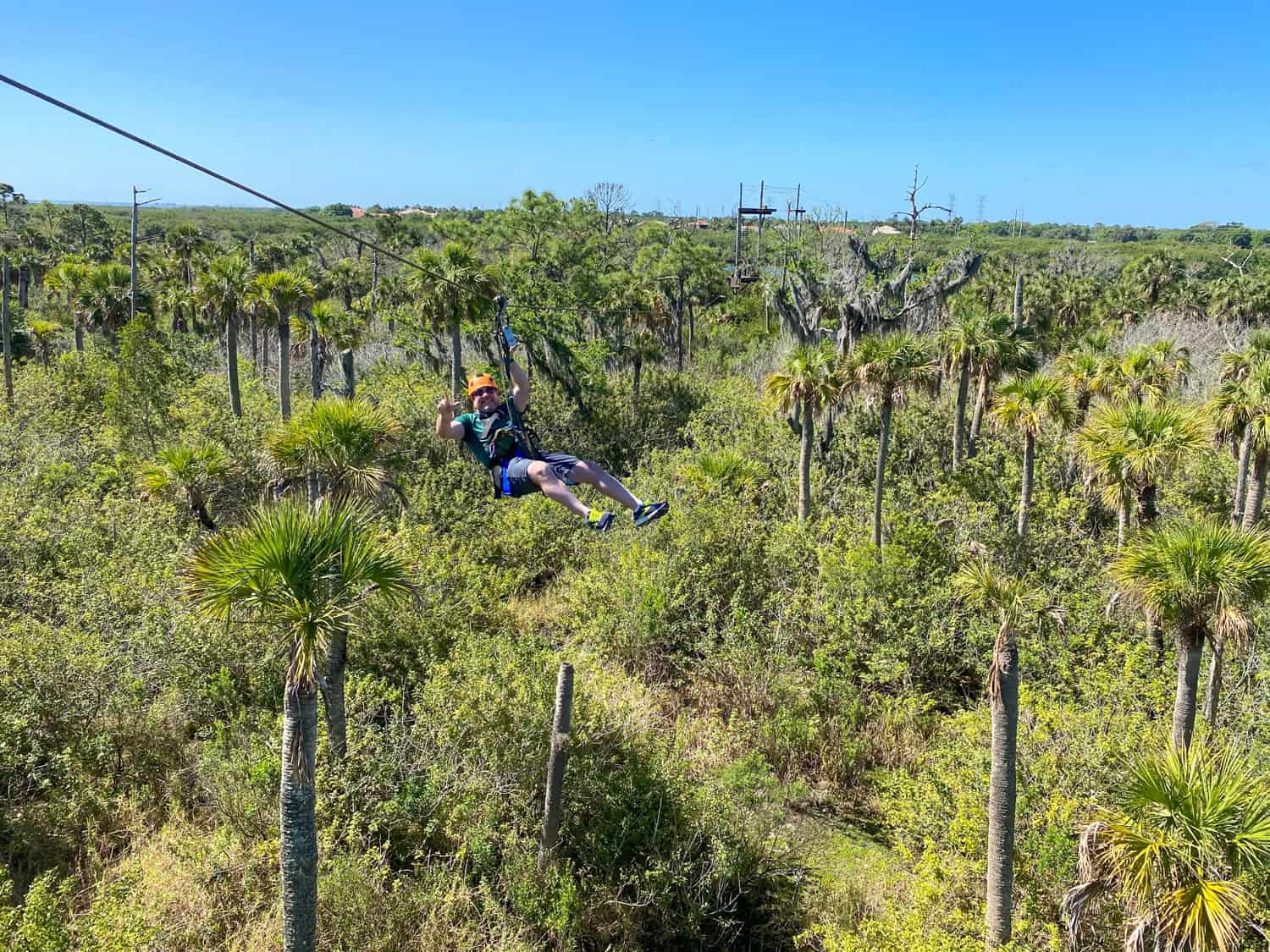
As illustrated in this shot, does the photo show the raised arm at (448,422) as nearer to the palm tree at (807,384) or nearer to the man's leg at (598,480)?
the man's leg at (598,480)

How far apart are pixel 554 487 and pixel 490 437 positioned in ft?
3.54

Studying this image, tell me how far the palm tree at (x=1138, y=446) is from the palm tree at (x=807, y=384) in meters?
6.68

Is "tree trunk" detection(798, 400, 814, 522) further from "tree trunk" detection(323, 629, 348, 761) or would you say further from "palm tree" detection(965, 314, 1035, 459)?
"tree trunk" detection(323, 629, 348, 761)

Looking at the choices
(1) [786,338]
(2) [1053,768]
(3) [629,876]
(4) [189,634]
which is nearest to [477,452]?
(3) [629,876]

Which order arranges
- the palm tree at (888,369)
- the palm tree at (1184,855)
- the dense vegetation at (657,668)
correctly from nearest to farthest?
the palm tree at (1184,855), the dense vegetation at (657,668), the palm tree at (888,369)

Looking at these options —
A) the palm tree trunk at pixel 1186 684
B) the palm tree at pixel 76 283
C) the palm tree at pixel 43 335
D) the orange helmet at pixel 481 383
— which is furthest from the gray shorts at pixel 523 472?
the palm tree at pixel 43 335

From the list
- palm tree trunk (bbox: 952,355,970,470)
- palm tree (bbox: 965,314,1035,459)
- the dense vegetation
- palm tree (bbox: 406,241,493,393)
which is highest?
palm tree (bbox: 406,241,493,393)

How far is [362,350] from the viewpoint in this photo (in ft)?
128

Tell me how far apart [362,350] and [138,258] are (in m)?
17.0

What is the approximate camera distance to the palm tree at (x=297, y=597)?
583cm

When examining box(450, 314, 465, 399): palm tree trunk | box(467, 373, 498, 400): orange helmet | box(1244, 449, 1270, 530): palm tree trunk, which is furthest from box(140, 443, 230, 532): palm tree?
box(1244, 449, 1270, 530): palm tree trunk

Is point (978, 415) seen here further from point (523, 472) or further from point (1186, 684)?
point (523, 472)

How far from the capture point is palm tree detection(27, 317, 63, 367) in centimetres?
3750

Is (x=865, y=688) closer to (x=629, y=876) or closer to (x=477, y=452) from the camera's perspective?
(x=629, y=876)
